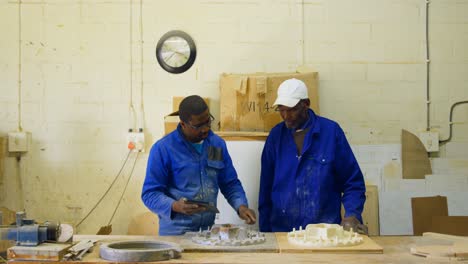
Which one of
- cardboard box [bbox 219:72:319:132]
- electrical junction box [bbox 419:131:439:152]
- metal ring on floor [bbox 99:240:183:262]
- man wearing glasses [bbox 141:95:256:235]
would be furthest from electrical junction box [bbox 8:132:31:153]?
electrical junction box [bbox 419:131:439:152]

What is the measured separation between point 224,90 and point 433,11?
1.66m

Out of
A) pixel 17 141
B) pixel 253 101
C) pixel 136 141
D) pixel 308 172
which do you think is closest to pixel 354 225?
pixel 308 172

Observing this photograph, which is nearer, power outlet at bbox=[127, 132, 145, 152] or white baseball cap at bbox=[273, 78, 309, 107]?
white baseball cap at bbox=[273, 78, 309, 107]

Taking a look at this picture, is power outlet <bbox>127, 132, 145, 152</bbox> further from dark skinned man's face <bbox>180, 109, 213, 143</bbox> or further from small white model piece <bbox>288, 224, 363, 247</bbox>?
small white model piece <bbox>288, 224, 363, 247</bbox>

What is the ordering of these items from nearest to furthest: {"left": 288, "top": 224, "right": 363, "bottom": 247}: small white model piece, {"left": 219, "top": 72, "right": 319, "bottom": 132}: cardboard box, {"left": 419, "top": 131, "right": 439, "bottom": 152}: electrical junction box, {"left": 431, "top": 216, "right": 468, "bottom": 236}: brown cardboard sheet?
{"left": 288, "top": 224, "right": 363, "bottom": 247}: small white model piece → {"left": 431, "top": 216, "right": 468, "bottom": 236}: brown cardboard sheet → {"left": 219, "top": 72, "right": 319, "bottom": 132}: cardboard box → {"left": 419, "top": 131, "right": 439, "bottom": 152}: electrical junction box

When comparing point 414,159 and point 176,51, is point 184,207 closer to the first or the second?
point 176,51

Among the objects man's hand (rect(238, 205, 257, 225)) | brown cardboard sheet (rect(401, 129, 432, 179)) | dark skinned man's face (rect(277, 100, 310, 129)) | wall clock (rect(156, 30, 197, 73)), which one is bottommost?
man's hand (rect(238, 205, 257, 225))

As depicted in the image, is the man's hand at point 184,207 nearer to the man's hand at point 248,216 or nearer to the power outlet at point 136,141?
the man's hand at point 248,216

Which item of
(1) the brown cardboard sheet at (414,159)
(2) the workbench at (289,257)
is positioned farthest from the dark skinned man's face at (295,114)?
(1) the brown cardboard sheet at (414,159)

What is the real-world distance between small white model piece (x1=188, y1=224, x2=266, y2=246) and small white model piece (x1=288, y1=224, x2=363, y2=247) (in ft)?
0.59

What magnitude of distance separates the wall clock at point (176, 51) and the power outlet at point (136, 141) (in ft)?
1.73

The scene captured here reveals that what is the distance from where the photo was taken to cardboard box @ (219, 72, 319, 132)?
165 inches

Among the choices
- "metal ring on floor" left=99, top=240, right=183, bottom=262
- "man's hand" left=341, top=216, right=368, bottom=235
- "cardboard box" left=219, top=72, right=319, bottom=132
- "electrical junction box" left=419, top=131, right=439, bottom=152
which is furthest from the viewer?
"electrical junction box" left=419, top=131, right=439, bottom=152

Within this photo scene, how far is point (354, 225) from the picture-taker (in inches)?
125
